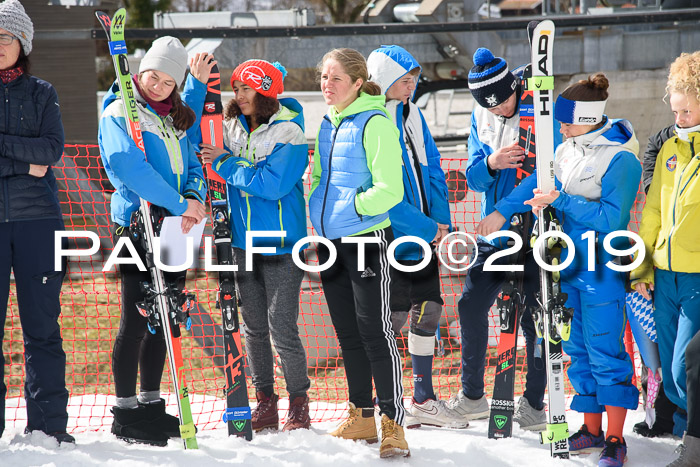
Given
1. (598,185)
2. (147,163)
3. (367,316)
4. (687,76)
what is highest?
(687,76)

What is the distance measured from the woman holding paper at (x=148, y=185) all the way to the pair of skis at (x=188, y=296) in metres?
0.07

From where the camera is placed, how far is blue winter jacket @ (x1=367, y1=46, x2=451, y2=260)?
3447mm

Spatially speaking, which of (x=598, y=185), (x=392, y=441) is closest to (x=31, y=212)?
(x=392, y=441)

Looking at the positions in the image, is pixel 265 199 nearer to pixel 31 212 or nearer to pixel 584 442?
pixel 31 212

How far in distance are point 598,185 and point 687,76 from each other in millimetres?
544

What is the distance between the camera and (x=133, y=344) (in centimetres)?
Answer: 330

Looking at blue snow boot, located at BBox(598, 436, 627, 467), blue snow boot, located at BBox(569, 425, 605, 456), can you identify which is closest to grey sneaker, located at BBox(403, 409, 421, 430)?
blue snow boot, located at BBox(569, 425, 605, 456)

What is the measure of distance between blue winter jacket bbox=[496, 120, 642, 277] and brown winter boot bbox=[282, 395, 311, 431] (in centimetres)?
136

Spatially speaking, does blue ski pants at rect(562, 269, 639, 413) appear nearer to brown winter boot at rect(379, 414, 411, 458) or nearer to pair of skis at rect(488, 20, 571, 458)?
pair of skis at rect(488, 20, 571, 458)

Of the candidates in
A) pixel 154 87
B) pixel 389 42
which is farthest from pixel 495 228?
pixel 389 42

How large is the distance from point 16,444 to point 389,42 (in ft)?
21.9

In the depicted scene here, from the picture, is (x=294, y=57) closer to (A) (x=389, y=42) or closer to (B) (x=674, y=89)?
(A) (x=389, y=42)

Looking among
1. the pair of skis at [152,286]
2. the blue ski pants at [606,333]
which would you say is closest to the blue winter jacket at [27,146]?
the pair of skis at [152,286]

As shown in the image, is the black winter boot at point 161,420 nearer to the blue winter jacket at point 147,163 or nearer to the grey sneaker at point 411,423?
the blue winter jacket at point 147,163
